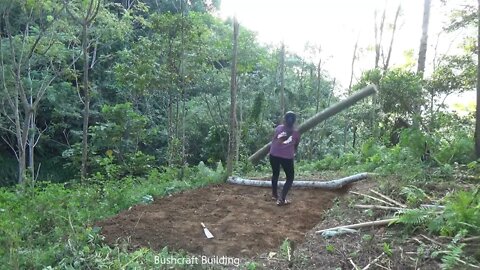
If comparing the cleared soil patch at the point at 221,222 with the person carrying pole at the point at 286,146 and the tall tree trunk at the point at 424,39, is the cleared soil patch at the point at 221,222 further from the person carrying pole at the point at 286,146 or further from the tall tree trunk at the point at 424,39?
the tall tree trunk at the point at 424,39

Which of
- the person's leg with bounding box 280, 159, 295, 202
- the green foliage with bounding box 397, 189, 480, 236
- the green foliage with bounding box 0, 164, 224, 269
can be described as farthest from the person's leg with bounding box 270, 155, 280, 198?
the green foliage with bounding box 397, 189, 480, 236

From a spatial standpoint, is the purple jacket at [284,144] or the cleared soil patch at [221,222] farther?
the purple jacket at [284,144]

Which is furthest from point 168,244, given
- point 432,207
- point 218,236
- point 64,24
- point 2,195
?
point 64,24

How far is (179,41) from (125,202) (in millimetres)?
5848

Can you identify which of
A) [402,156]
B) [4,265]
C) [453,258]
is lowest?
[4,265]

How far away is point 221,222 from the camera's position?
6531 mm

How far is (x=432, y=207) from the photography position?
17.6 feet

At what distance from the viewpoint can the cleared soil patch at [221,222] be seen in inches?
225

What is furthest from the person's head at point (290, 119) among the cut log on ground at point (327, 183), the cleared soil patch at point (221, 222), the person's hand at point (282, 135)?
the cut log on ground at point (327, 183)

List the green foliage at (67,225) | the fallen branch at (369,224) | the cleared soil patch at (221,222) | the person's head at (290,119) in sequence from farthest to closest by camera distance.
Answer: the person's head at (290,119) < the cleared soil patch at (221,222) < the fallen branch at (369,224) < the green foliage at (67,225)

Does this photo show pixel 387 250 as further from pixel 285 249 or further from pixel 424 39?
pixel 424 39

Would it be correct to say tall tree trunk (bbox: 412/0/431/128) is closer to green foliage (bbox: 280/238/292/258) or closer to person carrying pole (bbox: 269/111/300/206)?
person carrying pole (bbox: 269/111/300/206)

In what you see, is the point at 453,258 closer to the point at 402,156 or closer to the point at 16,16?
the point at 402,156

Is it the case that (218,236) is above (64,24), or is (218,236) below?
below
